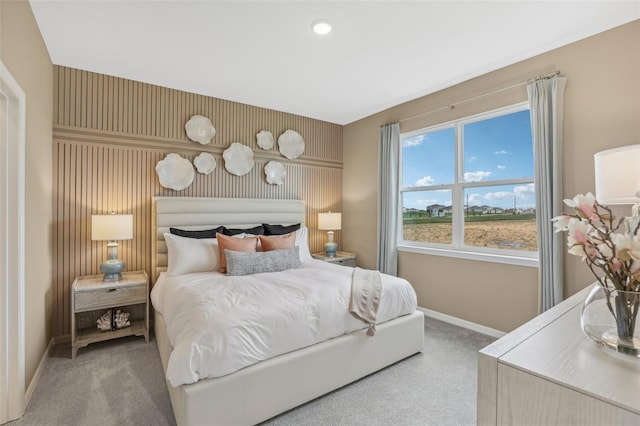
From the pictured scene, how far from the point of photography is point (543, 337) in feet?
3.57

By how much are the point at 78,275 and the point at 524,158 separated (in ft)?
15.2

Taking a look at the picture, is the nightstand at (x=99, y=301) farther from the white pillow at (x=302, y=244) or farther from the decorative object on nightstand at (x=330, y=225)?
the decorative object on nightstand at (x=330, y=225)

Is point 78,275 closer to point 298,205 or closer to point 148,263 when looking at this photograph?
point 148,263

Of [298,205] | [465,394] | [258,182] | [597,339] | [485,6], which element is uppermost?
[485,6]

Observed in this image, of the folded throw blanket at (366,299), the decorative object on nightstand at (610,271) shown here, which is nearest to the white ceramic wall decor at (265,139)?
the folded throw blanket at (366,299)

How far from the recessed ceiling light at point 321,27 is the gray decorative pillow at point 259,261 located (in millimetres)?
1995

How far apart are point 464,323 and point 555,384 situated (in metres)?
2.87

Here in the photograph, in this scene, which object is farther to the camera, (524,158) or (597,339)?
(524,158)

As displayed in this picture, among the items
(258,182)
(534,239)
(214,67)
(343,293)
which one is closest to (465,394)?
(343,293)

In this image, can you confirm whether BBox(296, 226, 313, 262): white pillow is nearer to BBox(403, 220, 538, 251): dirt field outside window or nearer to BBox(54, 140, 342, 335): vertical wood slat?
BBox(54, 140, 342, 335): vertical wood slat

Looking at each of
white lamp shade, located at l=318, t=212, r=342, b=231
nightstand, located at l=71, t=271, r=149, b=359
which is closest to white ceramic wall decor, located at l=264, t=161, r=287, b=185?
white lamp shade, located at l=318, t=212, r=342, b=231

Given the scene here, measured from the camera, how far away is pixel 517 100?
117 inches

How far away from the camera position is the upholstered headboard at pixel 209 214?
3.31 metres

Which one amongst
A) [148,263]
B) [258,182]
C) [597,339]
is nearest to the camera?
[597,339]
